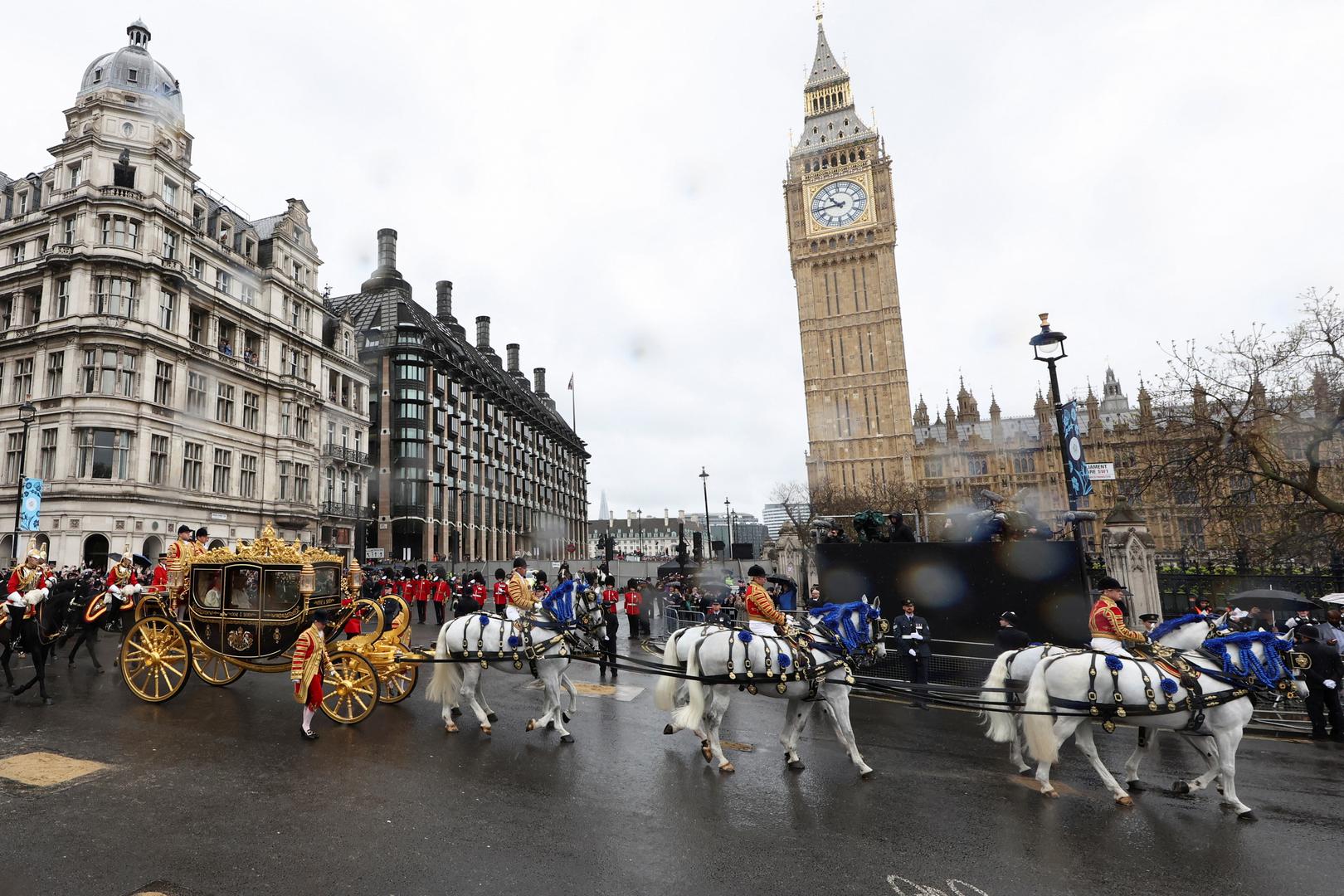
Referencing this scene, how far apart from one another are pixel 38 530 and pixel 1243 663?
127ft

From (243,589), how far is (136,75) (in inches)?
1478

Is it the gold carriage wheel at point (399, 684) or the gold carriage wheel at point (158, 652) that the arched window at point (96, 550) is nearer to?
the gold carriage wheel at point (158, 652)

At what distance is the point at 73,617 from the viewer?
12820 mm

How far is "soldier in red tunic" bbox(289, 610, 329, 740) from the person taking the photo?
8477 mm

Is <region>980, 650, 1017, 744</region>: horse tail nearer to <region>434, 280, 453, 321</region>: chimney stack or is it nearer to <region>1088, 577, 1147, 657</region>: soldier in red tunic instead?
<region>1088, 577, 1147, 657</region>: soldier in red tunic

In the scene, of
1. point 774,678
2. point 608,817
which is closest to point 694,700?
point 774,678

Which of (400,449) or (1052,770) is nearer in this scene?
(1052,770)

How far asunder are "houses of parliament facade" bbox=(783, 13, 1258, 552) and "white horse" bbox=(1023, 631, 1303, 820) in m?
75.6

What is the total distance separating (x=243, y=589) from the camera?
10289 millimetres

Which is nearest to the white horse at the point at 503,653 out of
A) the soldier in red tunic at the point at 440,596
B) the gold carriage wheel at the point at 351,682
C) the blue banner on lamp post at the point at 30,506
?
the gold carriage wheel at the point at 351,682

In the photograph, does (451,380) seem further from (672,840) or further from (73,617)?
(672,840)

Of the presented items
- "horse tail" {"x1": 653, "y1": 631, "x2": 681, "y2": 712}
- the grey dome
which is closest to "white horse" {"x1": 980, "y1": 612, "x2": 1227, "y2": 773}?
"horse tail" {"x1": 653, "y1": 631, "x2": 681, "y2": 712}

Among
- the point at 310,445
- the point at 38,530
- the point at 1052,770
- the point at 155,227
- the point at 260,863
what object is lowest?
the point at 1052,770

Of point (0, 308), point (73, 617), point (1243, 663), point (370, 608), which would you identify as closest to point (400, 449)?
point (0, 308)
